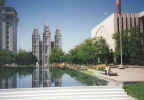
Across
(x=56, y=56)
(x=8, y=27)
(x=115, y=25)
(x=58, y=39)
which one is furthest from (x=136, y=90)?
(x=8, y=27)

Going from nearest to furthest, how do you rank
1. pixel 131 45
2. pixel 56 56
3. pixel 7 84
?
pixel 7 84
pixel 131 45
pixel 56 56

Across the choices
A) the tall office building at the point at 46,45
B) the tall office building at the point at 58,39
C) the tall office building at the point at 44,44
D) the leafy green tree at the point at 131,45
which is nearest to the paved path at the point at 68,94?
the leafy green tree at the point at 131,45

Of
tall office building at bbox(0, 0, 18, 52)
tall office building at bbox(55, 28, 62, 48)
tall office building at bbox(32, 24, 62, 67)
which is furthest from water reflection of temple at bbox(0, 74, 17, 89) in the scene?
tall office building at bbox(55, 28, 62, 48)

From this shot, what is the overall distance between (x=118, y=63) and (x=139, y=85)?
8.84ft

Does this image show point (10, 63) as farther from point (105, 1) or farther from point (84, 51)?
point (105, 1)

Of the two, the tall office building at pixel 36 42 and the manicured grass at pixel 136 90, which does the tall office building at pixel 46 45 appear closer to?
the tall office building at pixel 36 42

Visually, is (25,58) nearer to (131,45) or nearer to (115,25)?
(115,25)

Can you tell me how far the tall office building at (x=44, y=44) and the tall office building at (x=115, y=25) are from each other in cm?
230

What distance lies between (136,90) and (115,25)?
423 cm

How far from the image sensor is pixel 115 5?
846 cm

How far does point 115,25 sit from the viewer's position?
872 cm

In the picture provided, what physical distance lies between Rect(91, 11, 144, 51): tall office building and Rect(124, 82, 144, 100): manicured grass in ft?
10.5

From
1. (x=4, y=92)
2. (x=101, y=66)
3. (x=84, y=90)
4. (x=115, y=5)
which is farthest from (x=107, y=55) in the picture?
(x=4, y=92)

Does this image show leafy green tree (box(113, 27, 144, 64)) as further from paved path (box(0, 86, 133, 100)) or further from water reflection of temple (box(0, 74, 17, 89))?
water reflection of temple (box(0, 74, 17, 89))
